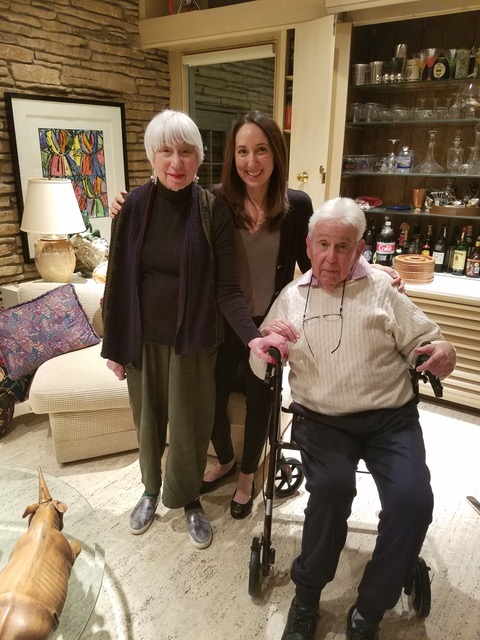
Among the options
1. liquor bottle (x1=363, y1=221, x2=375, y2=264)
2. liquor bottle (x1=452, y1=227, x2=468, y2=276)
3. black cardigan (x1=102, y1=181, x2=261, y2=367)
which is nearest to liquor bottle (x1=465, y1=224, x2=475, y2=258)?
liquor bottle (x1=452, y1=227, x2=468, y2=276)

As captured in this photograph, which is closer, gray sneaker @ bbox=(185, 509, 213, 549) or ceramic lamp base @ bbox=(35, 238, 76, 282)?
gray sneaker @ bbox=(185, 509, 213, 549)

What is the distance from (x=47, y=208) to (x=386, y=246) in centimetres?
198

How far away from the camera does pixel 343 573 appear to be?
1752 millimetres

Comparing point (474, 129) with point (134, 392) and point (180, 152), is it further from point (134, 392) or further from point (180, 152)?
point (134, 392)

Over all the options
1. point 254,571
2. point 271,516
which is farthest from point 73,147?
point 254,571

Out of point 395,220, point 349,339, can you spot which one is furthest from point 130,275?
point 395,220

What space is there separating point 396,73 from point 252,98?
1849 millimetres

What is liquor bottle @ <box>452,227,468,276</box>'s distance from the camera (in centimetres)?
291

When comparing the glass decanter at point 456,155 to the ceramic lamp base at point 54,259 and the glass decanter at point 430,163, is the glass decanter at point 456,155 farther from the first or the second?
the ceramic lamp base at point 54,259

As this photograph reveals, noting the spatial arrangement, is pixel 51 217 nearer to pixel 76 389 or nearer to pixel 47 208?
pixel 47 208

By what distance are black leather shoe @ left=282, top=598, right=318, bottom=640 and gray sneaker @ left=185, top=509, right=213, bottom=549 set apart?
475 mm

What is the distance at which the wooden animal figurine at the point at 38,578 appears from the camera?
3.45 feet

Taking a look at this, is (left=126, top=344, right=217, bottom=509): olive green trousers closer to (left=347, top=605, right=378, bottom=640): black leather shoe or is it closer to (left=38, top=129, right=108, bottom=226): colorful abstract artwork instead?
(left=347, top=605, right=378, bottom=640): black leather shoe

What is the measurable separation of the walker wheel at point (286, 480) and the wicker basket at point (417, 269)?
50.8 inches
